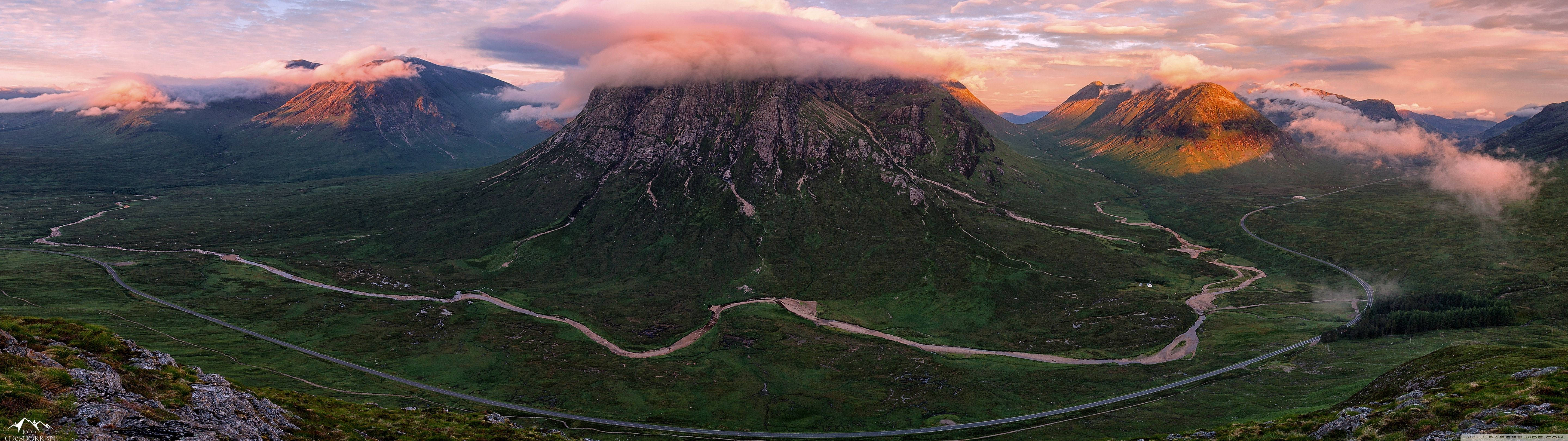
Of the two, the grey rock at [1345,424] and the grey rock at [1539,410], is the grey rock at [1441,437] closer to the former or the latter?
the grey rock at [1539,410]

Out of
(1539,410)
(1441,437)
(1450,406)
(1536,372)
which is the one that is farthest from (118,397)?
(1536,372)

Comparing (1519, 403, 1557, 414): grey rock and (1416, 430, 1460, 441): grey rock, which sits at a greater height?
(1519, 403, 1557, 414): grey rock

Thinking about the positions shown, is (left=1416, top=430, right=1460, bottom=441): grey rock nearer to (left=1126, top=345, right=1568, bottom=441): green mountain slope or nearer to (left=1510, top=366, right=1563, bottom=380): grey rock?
(left=1126, top=345, right=1568, bottom=441): green mountain slope

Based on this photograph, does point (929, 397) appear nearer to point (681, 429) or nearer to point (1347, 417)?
point (681, 429)

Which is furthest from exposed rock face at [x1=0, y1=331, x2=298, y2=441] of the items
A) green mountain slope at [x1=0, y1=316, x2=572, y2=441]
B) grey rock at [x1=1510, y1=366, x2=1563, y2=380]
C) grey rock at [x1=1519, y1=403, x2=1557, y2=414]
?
grey rock at [x1=1510, y1=366, x2=1563, y2=380]

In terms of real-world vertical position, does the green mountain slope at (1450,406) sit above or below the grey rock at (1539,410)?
below

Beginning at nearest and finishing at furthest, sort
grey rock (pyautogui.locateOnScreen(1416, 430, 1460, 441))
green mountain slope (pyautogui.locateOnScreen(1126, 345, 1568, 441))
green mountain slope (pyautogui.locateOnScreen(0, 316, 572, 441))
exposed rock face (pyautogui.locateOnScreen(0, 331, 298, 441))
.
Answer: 1. green mountain slope (pyautogui.locateOnScreen(0, 316, 572, 441))
2. exposed rock face (pyautogui.locateOnScreen(0, 331, 298, 441))
3. grey rock (pyautogui.locateOnScreen(1416, 430, 1460, 441))
4. green mountain slope (pyautogui.locateOnScreen(1126, 345, 1568, 441))

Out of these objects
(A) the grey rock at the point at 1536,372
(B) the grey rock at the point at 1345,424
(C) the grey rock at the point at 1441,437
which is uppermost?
(A) the grey rock at the point at 1536,372

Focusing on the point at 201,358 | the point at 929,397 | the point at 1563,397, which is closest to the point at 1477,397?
the point at 1563,397

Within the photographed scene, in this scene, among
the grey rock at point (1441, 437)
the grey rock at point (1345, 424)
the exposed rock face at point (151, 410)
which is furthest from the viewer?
the grey rock at point (1345, 424)

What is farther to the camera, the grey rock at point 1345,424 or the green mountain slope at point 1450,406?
the grey rock at point 1345,424

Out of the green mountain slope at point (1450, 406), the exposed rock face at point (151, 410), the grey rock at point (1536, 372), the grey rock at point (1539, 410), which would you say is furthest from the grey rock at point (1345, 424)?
the exposed rock face at point (151, 410)
